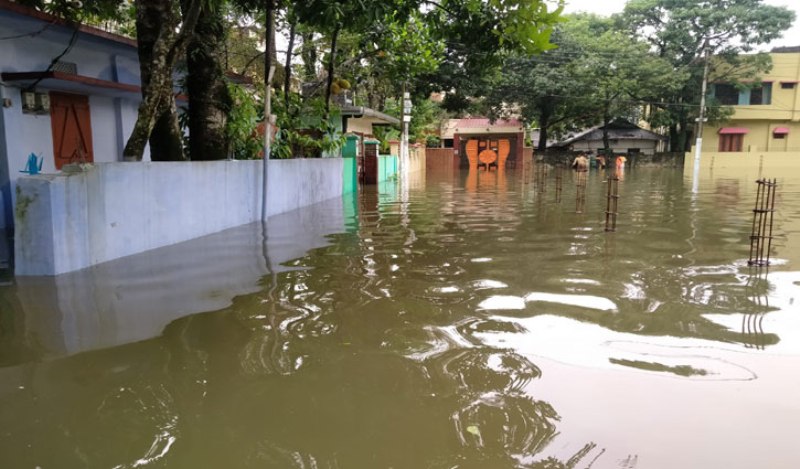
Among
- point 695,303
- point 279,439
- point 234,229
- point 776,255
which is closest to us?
point 279,439

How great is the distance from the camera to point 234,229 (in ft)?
34.7

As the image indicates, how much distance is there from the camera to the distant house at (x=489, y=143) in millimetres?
47188

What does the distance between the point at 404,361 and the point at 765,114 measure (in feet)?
165

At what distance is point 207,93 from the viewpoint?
10844 mm

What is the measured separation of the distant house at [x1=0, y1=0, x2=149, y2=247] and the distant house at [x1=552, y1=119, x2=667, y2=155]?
136 feet

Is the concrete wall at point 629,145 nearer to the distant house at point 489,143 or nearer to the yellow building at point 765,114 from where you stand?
the yellow building at point 765,114

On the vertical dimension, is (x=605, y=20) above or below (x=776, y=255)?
above

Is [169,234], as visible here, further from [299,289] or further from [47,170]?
[47,170]

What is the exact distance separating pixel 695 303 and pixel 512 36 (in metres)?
4.76

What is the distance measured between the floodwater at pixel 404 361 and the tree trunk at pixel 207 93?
125 inches

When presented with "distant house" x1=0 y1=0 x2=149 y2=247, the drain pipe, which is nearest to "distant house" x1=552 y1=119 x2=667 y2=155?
the drain pipe

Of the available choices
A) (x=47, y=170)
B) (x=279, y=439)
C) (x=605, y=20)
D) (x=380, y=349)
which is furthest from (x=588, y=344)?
(x=605, y=20)

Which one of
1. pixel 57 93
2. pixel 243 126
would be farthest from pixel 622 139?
pixel 57 93

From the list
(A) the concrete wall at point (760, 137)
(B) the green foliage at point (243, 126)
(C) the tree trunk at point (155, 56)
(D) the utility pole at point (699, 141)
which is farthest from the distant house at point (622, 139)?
(C) the tree trunk at point (155, 56)
